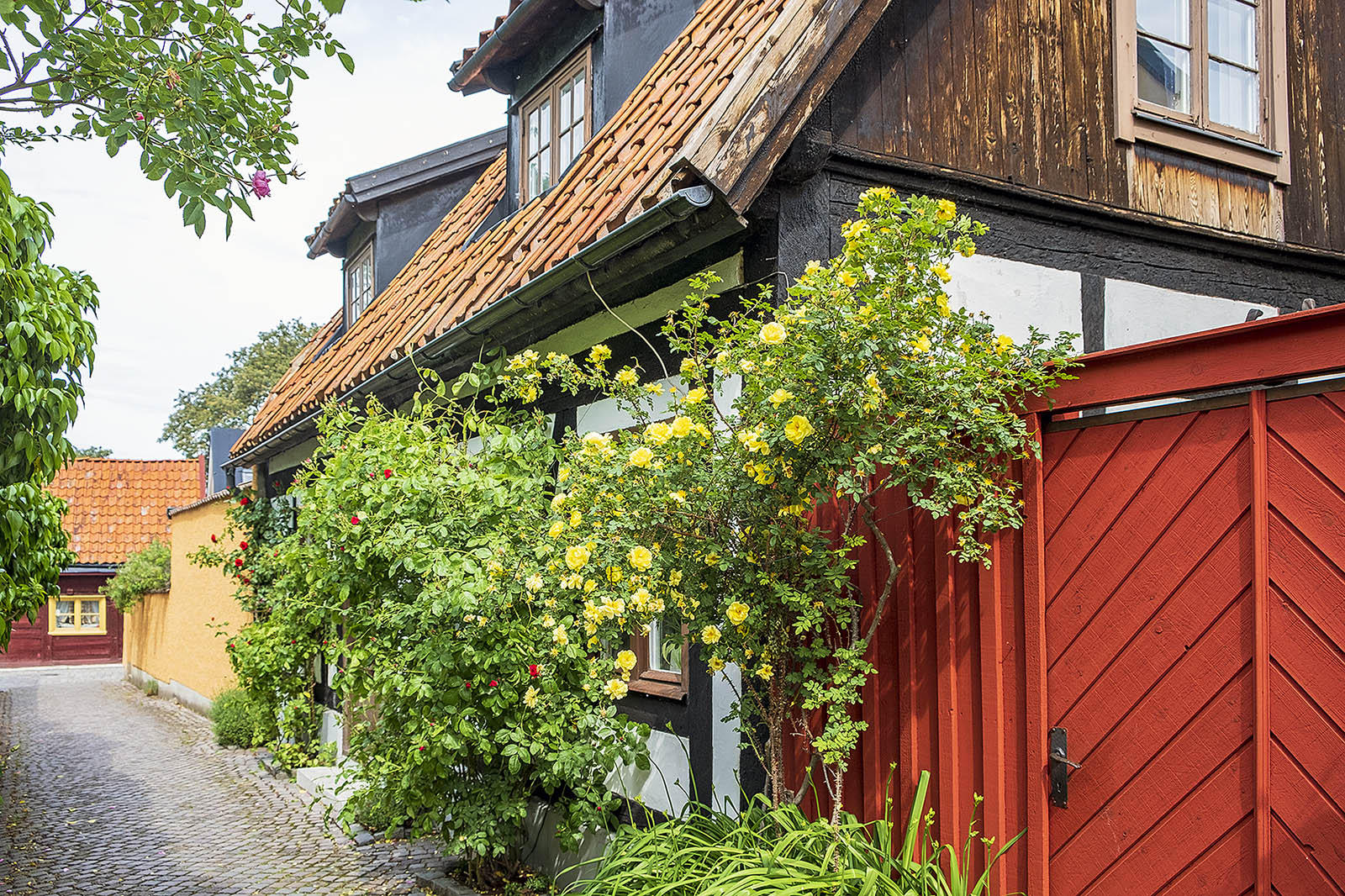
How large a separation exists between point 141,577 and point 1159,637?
22670 millimetres

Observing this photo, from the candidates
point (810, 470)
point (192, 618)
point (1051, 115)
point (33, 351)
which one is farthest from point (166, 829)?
point (192, 618)

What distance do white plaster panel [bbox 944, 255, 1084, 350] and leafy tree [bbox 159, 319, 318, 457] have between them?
39.2 meters

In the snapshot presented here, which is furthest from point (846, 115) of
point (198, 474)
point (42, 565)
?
point (198, 474)

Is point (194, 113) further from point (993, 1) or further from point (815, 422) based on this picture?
point (993, 1)

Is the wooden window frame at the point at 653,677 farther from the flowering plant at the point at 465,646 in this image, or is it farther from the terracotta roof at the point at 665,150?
the terracotta roof at the point at 665,150

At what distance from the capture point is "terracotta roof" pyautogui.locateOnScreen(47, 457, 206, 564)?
2930 centimetres

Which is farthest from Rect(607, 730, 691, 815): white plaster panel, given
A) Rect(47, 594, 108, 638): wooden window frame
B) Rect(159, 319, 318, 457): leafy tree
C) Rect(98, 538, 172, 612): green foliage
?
Rect(159, 319, 318, 457): leafy tree

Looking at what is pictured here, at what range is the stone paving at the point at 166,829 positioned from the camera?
6621mm

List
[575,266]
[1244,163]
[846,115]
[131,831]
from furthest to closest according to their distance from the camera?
1. [131,831]
2. [1244,163]
3. [575,266]
4. [846,115]

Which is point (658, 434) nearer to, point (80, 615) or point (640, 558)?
point (640, 558)

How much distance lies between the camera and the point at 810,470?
354 cm

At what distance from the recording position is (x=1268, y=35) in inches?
244

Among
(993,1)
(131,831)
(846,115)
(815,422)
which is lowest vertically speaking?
(131,831)

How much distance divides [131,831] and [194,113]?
6.29m
